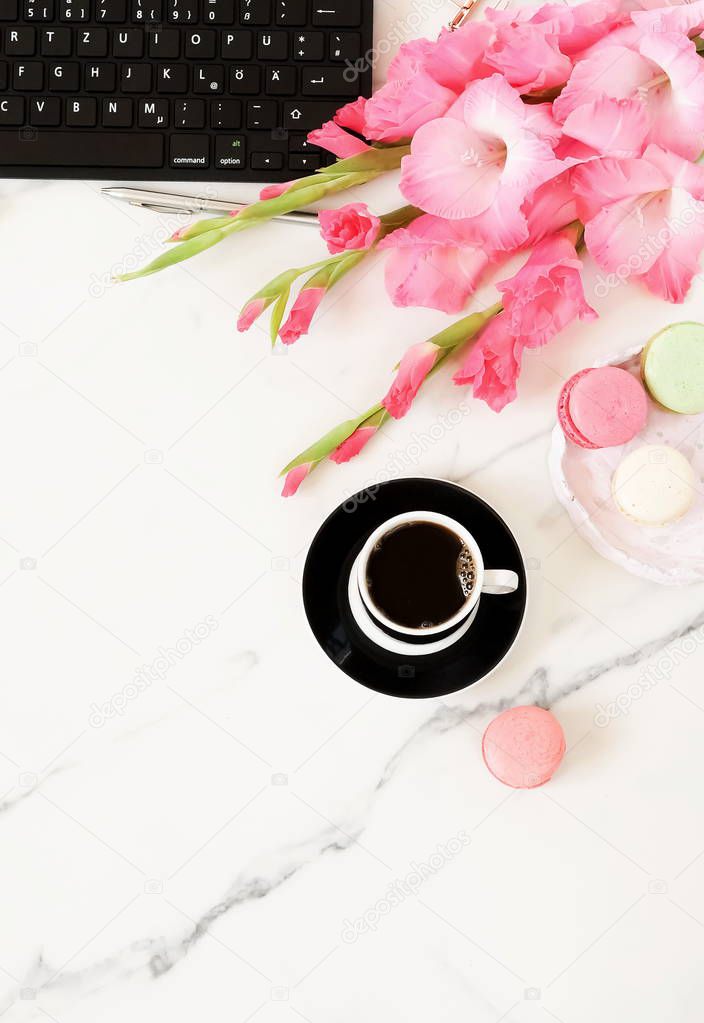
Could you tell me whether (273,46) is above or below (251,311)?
above

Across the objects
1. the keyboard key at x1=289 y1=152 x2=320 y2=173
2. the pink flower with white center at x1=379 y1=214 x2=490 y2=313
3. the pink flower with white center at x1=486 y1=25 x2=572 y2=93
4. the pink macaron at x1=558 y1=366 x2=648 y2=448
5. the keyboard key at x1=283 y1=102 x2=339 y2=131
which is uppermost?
the pink flower with white center at x1=486 y1=25 x2=572 y2=93

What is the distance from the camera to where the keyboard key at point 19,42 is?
0.71 m

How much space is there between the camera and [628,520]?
72cm

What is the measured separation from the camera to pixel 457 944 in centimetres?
72

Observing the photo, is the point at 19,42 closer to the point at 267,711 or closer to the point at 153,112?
the point at 153,112

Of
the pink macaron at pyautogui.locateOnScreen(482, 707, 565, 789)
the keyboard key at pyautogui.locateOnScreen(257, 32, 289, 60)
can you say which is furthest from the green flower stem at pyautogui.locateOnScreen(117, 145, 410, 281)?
the pink macaron at pyautogui.locateOnScreen(482, 707, 565, 789)

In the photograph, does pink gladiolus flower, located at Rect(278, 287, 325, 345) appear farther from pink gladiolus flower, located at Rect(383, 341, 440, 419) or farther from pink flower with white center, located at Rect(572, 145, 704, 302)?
pink flower with white center, located at Rect(572, 145, 704, 302)

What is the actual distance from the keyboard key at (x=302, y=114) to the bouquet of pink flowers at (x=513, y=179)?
0.02m

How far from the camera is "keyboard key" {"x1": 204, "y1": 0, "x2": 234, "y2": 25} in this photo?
2.34 ft

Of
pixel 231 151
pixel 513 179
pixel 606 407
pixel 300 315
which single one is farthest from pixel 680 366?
pixel 231 151

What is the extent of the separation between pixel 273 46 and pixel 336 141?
0.38 feet

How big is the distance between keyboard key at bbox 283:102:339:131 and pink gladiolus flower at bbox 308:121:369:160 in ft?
0.07

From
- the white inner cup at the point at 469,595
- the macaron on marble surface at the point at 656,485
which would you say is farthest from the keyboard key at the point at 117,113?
the macaron on marble surface at the point at 656,485

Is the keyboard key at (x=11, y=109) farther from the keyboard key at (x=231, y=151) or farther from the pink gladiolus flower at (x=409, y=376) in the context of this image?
the pink gladiolus flower at (x=409, y=376)
